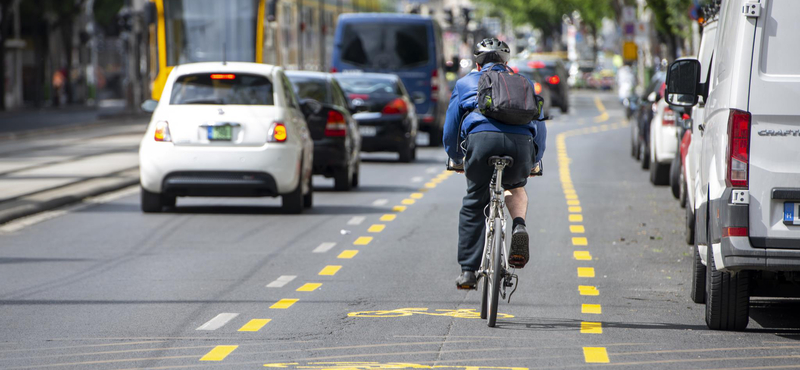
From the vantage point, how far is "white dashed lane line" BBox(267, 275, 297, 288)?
9.37 metres

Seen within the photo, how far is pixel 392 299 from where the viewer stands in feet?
28.5

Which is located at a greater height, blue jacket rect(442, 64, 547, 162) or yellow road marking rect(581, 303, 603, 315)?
blue jacket rect(442, 64, 547, 162)

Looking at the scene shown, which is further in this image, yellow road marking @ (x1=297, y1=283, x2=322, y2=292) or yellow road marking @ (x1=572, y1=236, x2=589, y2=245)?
yellow road marking @ (x1=572, y1=236, x2=589, y2=245)

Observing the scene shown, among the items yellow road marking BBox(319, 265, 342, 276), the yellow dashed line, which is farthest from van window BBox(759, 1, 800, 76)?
the yellow dashed line

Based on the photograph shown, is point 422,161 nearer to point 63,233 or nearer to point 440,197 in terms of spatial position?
point 440,197

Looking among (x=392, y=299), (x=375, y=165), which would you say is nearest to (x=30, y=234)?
(x=392, y=299)

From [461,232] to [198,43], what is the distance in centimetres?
2049

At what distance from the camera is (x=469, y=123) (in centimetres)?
769

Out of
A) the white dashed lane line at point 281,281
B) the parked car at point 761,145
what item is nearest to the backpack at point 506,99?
the parked car at point 761,145

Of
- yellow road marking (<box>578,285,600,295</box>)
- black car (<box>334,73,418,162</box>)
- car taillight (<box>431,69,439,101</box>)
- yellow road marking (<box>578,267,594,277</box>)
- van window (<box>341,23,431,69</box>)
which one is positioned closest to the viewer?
yellow road marking (<box>578,285,600,295</box>)

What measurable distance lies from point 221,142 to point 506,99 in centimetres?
718

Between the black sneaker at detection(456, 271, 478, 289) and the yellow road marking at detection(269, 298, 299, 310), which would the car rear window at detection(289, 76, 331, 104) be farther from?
the black sneaker at detection(456, 271, 478, 289)

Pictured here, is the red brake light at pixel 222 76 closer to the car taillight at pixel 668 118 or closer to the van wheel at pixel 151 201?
the van wheel at pixel 151 201

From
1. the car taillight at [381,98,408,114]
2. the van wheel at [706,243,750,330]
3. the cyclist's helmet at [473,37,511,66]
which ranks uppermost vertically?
the cyclist's helmet at [473,37,511,66]
